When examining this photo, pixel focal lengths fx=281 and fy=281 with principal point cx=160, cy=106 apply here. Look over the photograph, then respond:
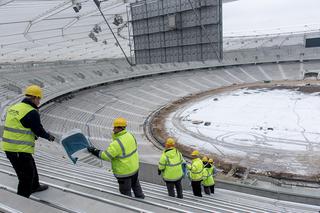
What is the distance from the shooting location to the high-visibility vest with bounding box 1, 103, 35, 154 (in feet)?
12.6

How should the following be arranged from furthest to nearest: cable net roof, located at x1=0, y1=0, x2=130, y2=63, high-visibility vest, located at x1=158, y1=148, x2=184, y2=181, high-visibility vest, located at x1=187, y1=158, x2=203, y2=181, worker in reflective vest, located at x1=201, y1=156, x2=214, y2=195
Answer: cable net roof, located at x1=0, y1=0, x2=130, y2=63
worker in reflective vest, located at x1=201, y1=156, x2=214, y2=195
high-visibility vest, located at x1=187, y1=158, x2=203, y2=181
high-visibility vest, located at x1=158, y1=148, x2=184, y2=181

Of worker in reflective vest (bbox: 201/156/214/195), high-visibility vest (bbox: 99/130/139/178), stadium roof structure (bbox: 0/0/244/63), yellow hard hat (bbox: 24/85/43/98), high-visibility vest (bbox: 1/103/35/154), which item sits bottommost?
worker in reflective vest (bbox: 201/156/214/195)

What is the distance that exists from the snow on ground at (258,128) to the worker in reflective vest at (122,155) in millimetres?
11334

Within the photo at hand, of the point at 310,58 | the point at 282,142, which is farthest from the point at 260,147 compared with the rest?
the point at 310,58

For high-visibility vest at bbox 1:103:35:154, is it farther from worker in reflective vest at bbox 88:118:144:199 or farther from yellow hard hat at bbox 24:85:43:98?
worker in reflective vest at bbox 88:118:144:199

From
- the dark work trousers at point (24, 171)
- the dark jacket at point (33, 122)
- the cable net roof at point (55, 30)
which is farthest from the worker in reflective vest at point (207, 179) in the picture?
the cable net roof at point (55, 30)

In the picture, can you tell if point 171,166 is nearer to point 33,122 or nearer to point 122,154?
point 122,154

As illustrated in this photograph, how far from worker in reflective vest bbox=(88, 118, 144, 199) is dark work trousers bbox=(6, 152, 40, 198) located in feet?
3.35

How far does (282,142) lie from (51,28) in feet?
78.6

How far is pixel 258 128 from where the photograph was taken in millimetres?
20547

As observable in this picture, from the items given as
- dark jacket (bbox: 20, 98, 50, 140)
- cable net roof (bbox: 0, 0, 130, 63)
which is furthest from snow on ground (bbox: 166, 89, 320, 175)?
cable net roof (bbox: 0, 0, 130, 63)

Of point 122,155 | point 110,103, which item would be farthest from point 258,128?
point 122,155

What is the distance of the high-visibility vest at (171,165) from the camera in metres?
6.05

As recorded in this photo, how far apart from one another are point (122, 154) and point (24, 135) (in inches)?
56.8
